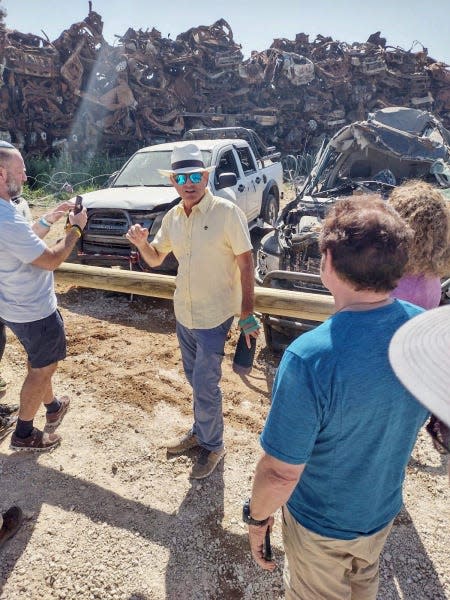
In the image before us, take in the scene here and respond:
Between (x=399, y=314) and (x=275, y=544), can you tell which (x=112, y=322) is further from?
(x=399, y=314)

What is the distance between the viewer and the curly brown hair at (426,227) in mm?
1744

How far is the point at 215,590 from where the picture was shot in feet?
6.70

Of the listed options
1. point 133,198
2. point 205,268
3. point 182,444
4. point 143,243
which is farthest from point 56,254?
point 133,198

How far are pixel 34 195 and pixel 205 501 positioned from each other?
10.1 metres

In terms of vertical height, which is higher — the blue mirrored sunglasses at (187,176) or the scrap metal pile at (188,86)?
the scrap metal pile at (188,86)

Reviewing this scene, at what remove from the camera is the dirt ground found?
208 cm

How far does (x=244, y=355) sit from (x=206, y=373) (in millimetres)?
264

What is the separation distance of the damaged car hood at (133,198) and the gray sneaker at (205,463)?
357 centimetres

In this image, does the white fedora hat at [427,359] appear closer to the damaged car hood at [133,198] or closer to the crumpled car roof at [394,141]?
the damaged car hood at [133,198]

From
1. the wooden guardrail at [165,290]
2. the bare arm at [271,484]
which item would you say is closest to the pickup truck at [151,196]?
the wooden guardrail at [165,290]

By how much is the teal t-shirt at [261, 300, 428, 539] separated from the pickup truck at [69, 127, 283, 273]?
3.63 m

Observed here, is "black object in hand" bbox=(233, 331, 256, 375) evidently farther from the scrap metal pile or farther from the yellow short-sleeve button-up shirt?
the scrap metal pile

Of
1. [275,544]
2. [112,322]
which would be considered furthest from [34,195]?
[275,544]

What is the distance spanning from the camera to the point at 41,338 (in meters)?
2.73
